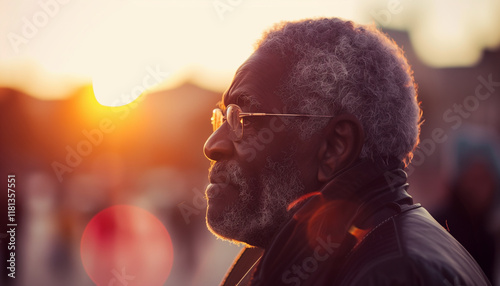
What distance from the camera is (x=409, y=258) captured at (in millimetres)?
1603

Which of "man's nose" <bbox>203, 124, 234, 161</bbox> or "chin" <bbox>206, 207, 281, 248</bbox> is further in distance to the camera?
"man's nose" <bbox>203, 124, 234, 161</bbox>

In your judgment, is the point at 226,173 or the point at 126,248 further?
the point at 126,248

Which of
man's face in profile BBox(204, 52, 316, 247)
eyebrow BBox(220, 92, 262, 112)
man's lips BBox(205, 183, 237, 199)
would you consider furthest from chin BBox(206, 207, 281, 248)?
eyebrow BBox(220, 92, 262, 112)

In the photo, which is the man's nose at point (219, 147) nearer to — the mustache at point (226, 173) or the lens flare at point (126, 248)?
the mustache at point (226, 173)

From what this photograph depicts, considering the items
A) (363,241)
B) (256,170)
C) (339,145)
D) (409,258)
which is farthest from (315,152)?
(409,258)

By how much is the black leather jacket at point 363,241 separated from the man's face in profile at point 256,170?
1.18ft

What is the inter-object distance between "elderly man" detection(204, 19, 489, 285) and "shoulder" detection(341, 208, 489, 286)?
15 millimetres

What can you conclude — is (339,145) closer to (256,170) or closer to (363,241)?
(256,170)

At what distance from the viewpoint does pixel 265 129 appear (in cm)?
248

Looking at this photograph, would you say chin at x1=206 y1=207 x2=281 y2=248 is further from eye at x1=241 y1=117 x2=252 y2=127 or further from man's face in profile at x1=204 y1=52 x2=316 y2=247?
eye at x1=241 y1=117 x2=252 y2=127

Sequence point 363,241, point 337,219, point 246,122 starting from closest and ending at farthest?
point 363,241 → point 337,219 → point 246,122

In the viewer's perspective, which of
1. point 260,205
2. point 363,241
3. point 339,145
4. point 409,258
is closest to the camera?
point 409,258

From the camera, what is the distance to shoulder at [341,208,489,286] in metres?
1.57

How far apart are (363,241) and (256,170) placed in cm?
80
